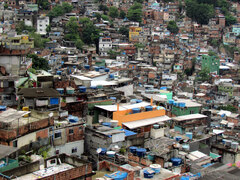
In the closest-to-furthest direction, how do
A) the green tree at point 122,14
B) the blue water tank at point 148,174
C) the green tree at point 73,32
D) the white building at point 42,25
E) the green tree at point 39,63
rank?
the blue water tank at point 148,174, the green tree at point 39,63, the green tree at point 73,32, the white building at point 42,25, the green tree at point 122,14

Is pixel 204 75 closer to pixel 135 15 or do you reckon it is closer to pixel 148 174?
pixel 135 15

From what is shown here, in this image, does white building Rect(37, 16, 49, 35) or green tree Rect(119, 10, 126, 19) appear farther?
green tree Rect(119, 10, 126, 19)

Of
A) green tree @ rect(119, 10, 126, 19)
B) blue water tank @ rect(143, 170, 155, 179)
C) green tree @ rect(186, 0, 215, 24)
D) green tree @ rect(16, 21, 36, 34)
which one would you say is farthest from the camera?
green tree @ rect(186, 0, 215, 24)

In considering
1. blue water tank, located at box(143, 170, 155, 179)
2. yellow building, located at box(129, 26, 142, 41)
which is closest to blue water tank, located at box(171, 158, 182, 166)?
blue water tank, located at box(143, 170, 155, 179)

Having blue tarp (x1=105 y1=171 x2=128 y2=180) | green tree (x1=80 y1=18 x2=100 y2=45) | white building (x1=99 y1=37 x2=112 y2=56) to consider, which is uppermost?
green tree (x1=80 y1=18 x2=100 y2=45)

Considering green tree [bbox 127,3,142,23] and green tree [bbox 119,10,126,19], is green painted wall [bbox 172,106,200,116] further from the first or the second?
green tree [bbox 119,10,126,19]

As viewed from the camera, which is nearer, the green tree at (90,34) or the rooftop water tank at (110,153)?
the rooftop water tank at (110,153)

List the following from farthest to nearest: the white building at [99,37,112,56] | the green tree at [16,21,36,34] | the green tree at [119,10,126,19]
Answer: the green tree at [119,10,126,19] < the green tree at [16,21,36,34] < the white building at [99,37,112,56]

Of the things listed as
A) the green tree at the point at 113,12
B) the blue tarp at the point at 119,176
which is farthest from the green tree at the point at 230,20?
the blue tarp at the point at 119,176

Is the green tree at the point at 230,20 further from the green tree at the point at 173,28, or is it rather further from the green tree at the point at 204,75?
the green tree at the point at 204,75

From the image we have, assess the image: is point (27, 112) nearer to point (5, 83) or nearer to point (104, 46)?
point (5, 83)

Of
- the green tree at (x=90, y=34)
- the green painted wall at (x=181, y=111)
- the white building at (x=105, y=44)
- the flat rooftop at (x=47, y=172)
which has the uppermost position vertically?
the green tree at (x=90, y=34)

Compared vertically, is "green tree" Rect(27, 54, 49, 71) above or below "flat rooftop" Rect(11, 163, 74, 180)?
above
